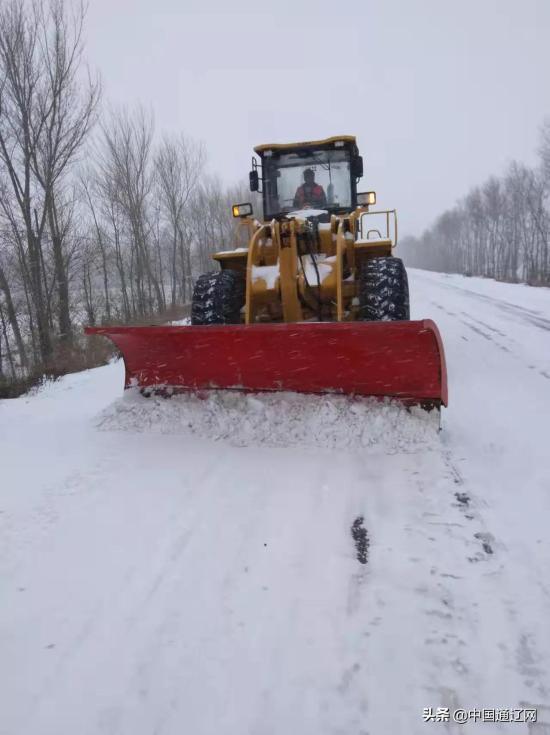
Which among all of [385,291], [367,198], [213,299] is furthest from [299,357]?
[367,198]

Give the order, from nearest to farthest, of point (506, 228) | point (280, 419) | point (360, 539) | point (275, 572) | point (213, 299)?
point (275, 572)
point (360, 539)
point (280, 419)
point (213, 299)
point (506, 228)

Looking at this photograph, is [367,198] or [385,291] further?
[367,198]

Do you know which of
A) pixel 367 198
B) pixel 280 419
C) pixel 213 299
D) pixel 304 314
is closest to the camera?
pixel 280 419

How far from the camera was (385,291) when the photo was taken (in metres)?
4.07

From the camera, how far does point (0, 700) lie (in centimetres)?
146

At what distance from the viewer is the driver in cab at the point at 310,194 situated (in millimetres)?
5430

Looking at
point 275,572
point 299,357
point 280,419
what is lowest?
point 275,572

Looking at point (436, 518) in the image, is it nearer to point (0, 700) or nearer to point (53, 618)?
point (53, 618)

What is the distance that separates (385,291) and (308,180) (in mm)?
2145

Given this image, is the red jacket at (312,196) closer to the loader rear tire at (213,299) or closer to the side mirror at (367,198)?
the side mirror at (367,198)

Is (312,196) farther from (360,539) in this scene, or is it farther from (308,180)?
(360,539)

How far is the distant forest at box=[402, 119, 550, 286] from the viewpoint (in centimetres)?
3675

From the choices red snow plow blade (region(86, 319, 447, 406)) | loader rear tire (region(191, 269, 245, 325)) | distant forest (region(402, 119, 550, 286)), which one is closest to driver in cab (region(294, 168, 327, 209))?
loader rear tire (region(191, 269, 245, 325))

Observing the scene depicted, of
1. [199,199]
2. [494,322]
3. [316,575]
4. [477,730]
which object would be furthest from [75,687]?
[199,199]
